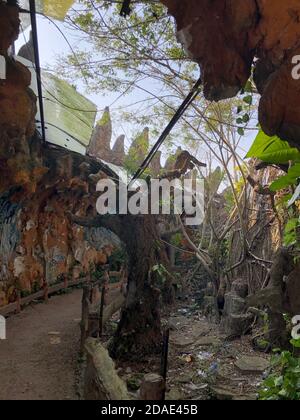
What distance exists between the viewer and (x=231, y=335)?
806 cm

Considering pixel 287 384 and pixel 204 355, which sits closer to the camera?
pixel 287 384

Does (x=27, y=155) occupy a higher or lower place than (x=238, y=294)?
higher

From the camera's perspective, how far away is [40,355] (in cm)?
616

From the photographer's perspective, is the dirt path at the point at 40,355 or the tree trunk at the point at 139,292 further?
the tree trunk at the point at 139,292

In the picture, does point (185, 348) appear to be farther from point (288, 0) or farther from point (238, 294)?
point (288, 0)

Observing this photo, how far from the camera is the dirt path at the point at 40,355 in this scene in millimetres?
4797

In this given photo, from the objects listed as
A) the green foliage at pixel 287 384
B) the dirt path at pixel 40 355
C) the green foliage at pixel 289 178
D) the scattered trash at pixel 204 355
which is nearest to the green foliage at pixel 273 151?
the green foliage at pixel 289 178

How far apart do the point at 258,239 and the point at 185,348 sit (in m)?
3.37

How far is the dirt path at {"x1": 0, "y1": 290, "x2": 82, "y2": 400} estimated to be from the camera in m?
4.80

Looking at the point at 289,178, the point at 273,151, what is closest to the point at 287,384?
the point at 289,178

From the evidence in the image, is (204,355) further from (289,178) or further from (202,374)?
(289,178)

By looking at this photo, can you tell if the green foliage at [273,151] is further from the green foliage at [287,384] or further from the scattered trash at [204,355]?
the scattered trash at [204,355]

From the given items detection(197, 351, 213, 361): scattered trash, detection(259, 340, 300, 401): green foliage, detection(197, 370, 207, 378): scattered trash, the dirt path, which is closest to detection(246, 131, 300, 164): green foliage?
detection(259, 340, 300, 401): green foliage
